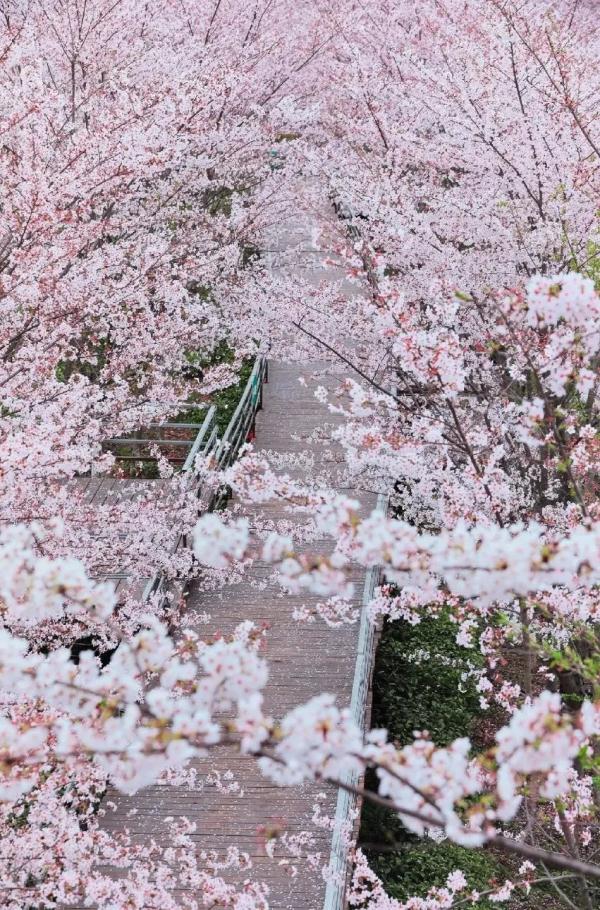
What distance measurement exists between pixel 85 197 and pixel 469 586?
232 inches

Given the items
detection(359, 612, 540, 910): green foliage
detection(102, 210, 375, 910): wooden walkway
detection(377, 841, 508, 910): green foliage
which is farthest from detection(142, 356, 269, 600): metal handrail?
detection(377, 841, 508, 910): green foliage

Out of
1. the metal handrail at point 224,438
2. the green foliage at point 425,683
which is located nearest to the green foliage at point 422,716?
the green foliage at point 425,683

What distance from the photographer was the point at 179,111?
8.42 meters

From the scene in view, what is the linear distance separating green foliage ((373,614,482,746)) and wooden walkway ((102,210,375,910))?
1336mm

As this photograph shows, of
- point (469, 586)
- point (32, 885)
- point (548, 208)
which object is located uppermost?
point (548, 208)

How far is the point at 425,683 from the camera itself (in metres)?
11.2

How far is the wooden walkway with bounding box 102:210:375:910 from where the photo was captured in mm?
7102

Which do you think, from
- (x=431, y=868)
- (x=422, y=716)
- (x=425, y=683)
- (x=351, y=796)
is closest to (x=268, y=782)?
(x=351, y=796)

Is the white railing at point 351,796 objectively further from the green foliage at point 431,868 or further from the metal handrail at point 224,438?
the metal handrail at point 224,438

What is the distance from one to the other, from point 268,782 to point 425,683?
12.3 feet

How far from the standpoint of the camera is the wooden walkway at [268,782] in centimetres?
710

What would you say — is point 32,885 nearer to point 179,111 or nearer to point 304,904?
point 304,904

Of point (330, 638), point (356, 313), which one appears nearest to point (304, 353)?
point (356, 313)

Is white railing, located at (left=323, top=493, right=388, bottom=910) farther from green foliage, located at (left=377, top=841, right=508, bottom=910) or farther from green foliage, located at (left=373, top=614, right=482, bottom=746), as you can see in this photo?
green foliage, located at (left=373, top=614, right=482, bottom=746)
